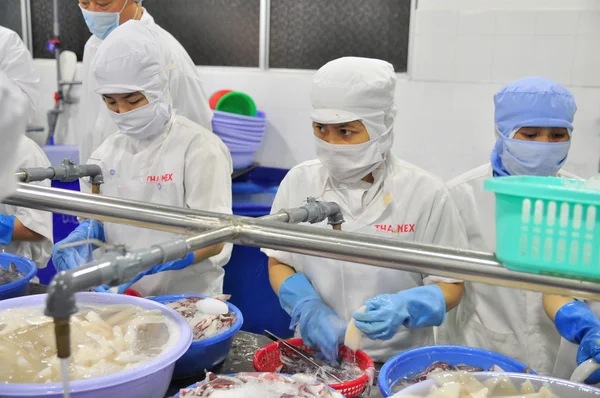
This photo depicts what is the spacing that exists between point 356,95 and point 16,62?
7.85ft

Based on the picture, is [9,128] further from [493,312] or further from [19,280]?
[493,312]

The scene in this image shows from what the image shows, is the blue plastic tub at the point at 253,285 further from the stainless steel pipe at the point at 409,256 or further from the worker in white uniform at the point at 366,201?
the stainless steel pipe at the point at 409,256

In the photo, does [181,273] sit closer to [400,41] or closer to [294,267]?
[294,267]

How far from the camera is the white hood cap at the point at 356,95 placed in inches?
78.2

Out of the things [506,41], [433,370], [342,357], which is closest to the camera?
[433,370]

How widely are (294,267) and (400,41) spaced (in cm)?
238

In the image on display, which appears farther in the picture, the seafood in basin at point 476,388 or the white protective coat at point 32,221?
the white protective coat at point 32,221

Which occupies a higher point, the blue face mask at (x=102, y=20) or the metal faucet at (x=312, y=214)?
the blue face mask at (x=102, y=20)

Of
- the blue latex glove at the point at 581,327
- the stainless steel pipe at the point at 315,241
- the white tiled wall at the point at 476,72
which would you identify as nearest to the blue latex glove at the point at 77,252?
the stainless steel pipe at the point at 315,241

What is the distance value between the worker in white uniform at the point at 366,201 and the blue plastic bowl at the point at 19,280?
80 cm

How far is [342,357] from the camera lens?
1665mm

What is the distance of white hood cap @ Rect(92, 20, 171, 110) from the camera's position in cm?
236

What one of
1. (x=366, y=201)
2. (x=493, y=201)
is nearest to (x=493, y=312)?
(x=493, y=201)

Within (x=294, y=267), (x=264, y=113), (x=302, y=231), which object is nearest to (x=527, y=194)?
(x=302, y=231)
